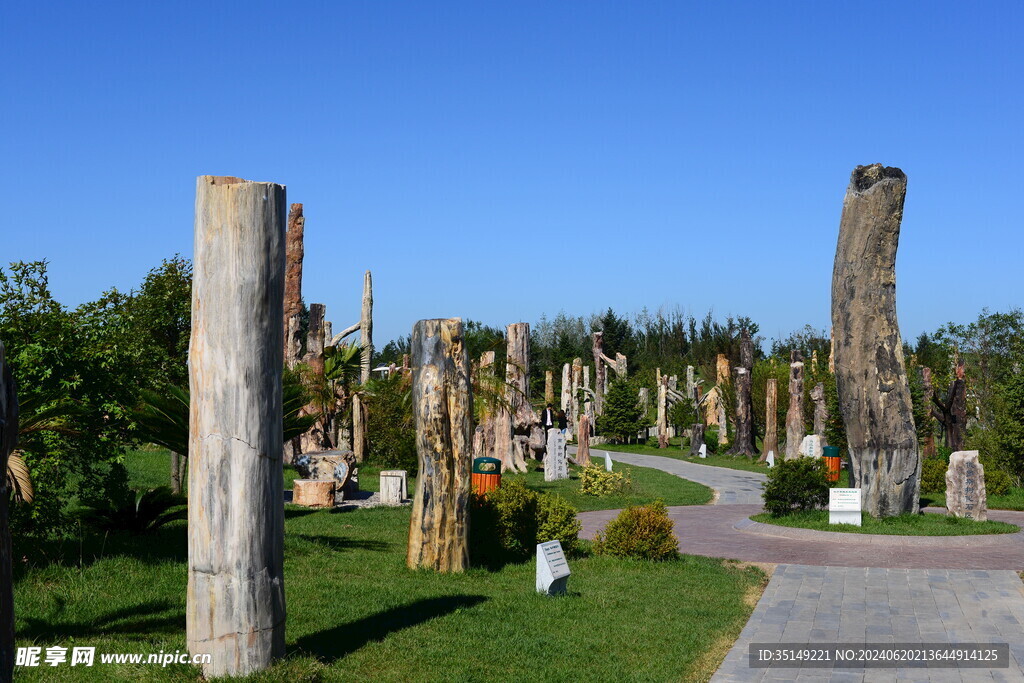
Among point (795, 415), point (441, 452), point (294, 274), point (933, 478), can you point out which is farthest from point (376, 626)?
point (795, 415)

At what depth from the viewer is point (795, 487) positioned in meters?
17.4

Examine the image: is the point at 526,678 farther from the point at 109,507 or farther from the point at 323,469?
the point at 323,469

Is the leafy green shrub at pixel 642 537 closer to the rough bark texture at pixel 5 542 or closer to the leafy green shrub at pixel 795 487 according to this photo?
the leafy green shrub at pixel 795 487

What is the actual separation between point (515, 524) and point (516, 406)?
47.8ft

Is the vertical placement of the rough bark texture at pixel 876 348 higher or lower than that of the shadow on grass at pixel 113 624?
higher

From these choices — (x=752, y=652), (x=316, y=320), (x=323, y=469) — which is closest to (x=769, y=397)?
(x=316, y=320)

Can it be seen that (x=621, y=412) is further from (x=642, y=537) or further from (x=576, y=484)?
(x=642, y=537)

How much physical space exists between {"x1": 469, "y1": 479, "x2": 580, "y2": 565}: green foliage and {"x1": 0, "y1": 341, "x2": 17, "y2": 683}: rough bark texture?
9234mm

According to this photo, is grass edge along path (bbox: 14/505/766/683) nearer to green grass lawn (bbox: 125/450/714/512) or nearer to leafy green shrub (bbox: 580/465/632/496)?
green grass lawn (bbox: 125/450/714/512)

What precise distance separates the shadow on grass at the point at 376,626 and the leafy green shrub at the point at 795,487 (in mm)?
8823

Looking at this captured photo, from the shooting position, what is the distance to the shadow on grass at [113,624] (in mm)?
7668

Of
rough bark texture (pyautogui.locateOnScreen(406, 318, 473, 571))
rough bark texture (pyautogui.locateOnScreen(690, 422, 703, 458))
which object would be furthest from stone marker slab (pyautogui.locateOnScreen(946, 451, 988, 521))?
rough bark texture (pyautogui.locateOnScreen(690, 422, 703, 458))

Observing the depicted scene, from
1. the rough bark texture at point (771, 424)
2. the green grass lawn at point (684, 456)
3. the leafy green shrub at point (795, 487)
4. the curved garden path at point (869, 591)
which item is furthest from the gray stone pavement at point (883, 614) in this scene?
the rough bark texture at point (771, 424)

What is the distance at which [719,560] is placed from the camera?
542 inches
